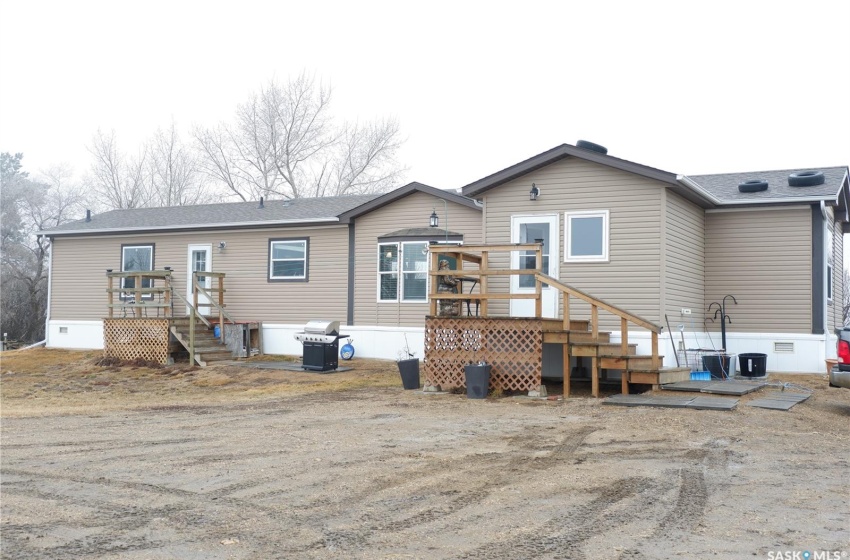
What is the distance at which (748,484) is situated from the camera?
616cm

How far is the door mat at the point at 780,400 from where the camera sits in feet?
32.9

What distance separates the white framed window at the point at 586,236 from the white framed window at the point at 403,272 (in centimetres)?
401

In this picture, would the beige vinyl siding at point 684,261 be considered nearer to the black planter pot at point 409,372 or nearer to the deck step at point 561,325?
the deck step at point 561,325

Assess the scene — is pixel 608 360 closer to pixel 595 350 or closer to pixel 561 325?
pixel 595 350

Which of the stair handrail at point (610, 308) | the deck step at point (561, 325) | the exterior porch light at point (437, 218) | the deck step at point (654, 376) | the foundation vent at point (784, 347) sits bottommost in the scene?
the deck step at point (654, 376)

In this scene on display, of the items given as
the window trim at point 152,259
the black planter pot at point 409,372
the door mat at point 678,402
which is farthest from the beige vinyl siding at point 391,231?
the door mat at point 678,402

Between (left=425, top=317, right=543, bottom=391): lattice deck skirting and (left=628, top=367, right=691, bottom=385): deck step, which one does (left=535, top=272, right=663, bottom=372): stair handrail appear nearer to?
(left=628, top=367, right=691, bottom=385): deck step

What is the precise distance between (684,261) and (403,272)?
6.09 metres

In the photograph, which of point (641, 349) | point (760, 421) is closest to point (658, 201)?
point (641, 349)

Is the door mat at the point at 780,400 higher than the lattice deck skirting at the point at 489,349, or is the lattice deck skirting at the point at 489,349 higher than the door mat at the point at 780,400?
the lattice deck skirting at the point at 489,349

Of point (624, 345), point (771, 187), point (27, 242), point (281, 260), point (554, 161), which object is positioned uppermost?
point (27, 242)

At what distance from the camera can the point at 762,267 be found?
581 inches

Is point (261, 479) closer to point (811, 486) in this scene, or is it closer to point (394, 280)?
point (811, 486)

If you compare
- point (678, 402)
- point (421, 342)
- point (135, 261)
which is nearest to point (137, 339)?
point (135, 261)
